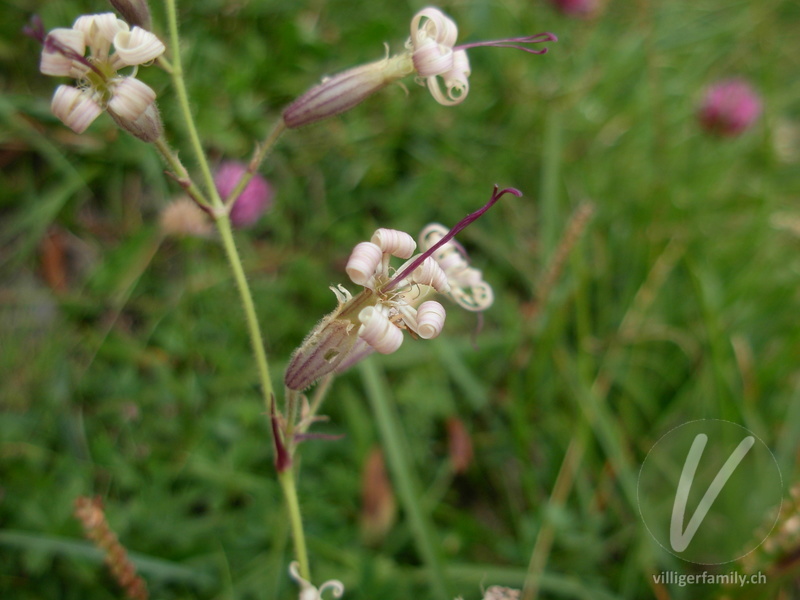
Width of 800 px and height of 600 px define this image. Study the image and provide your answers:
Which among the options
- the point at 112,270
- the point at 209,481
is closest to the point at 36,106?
the point at 112,270

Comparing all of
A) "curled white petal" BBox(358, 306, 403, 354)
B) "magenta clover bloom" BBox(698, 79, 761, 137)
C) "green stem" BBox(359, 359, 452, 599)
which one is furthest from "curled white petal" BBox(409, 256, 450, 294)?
"magenta clover bloom" BBox(698, 79, 761, 137)

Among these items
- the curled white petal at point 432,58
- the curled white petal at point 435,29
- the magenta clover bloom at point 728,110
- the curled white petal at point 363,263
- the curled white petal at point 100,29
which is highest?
the curled white petal at point 100,29

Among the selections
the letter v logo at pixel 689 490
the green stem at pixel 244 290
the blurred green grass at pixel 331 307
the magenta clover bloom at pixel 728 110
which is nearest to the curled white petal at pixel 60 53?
the green stem at pixel 244 290

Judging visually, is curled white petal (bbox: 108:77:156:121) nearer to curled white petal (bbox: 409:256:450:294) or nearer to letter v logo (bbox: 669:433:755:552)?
curled white petal (bbox: 409:256:450:294)

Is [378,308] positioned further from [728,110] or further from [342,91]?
[728,110]

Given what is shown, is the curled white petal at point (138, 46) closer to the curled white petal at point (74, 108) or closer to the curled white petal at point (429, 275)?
the curled white petal at point (74, 108)
